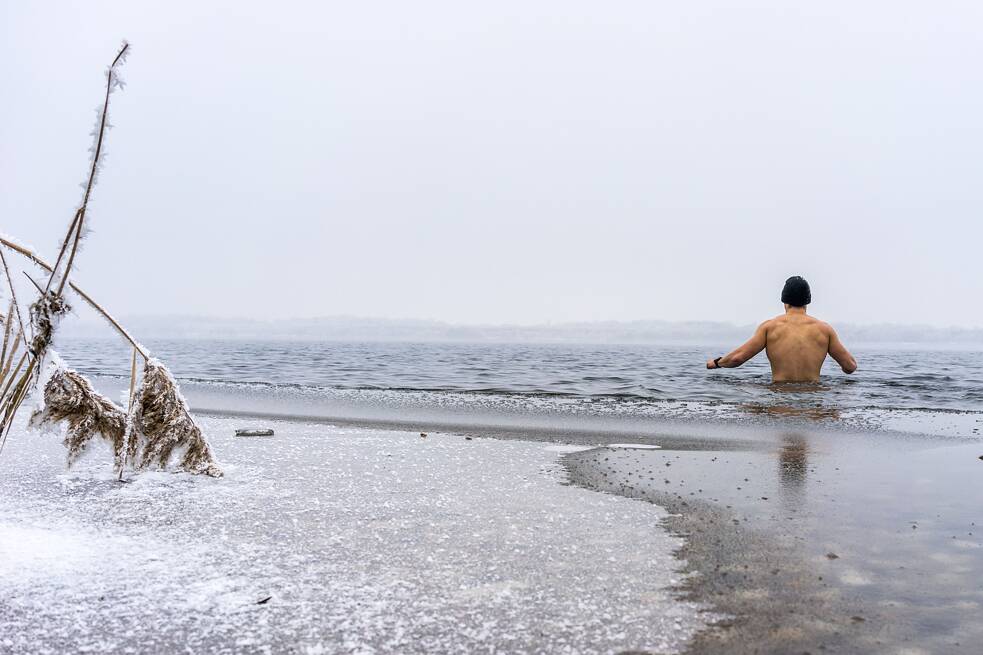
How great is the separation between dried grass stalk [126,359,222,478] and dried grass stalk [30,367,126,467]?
233mm

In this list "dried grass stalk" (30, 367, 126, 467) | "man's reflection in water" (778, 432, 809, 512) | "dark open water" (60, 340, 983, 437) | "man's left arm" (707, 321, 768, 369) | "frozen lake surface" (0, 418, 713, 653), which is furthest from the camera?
"man's left arm" (707, 321, 768, 369)

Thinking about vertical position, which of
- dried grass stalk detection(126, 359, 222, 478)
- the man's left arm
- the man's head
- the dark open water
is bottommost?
the dark open water

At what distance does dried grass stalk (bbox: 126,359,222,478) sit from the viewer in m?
4.39

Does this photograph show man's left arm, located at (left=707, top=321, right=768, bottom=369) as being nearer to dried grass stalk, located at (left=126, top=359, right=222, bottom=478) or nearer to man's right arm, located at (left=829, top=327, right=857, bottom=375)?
man's right arm, located at (left=829, top=327, right=857, bottom=375)

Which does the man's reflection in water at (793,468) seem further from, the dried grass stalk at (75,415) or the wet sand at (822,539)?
the dried grass stalk at (75,415)

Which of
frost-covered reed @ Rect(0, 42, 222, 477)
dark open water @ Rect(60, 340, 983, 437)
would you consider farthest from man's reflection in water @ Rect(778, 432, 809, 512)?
frost-covered reed @ Rect(0, 42, 222, 477)

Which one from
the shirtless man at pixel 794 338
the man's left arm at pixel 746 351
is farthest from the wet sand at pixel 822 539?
the shirtless man at pixel 794 338

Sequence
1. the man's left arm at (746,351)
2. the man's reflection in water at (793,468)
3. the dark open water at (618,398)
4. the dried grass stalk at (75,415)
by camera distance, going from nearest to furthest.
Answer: the man's reflection in water at (793,468), the dried grass stalk at (75,415), the dark open water at (618,398), the man's left arm at (746,351)

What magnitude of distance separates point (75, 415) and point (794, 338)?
1080cm

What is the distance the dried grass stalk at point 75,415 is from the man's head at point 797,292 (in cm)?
1038

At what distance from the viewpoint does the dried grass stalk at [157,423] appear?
173 inches

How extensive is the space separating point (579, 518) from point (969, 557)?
5.97ft

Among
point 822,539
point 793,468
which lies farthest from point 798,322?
point 822,539

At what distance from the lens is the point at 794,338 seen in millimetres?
11844
